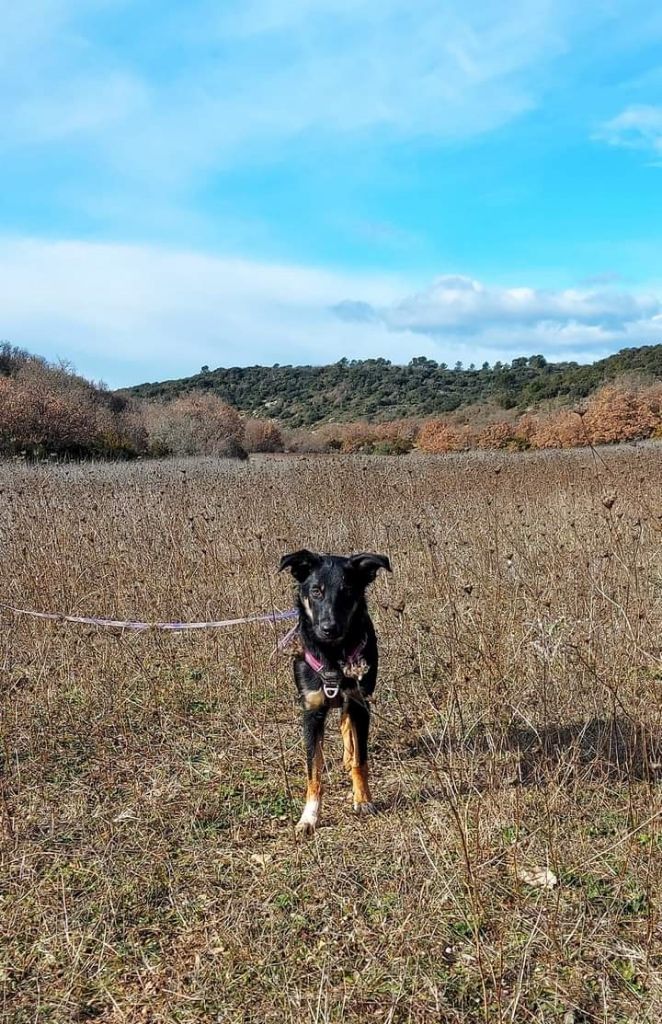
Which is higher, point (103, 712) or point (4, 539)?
point (4, 539)

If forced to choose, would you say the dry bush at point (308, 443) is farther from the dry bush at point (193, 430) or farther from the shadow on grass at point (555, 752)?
the shadow on grass at point (555, 752)

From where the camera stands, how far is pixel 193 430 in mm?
24469

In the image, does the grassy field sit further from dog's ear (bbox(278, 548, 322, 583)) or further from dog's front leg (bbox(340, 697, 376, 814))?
dog's ear (bbox(278, 548, 322, 583))

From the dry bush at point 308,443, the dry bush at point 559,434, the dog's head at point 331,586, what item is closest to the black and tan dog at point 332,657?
the dog's head at point 331,586

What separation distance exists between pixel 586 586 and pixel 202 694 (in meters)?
2.63

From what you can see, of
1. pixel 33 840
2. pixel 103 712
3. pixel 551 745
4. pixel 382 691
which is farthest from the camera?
pixel 382 691

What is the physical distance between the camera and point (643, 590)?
4680 mm

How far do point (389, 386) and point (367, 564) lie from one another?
2292 inches

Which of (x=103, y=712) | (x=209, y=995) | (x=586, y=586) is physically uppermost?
(x=586, y=586)

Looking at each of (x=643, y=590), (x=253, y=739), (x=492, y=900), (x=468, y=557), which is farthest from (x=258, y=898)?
(x=468, y=557)

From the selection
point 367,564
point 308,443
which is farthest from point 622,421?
point 367,564

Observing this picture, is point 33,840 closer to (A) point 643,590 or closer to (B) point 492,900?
(B) point 492,900

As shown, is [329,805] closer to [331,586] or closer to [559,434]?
[331,586]

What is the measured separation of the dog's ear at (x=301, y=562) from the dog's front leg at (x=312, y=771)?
63 centimetres
